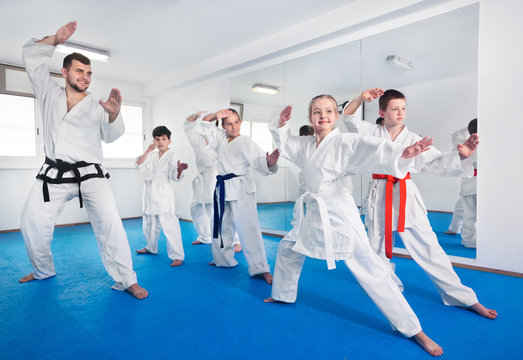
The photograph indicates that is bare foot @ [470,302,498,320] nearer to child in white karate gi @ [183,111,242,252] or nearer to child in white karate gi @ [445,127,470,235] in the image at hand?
child in white karate gi @ [445,127,470,235]

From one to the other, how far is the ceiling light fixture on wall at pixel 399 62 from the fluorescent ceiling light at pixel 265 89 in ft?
5.46

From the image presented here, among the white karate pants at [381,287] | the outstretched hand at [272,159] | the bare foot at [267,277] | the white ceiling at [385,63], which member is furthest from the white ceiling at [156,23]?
the white karate pants at [381,287]

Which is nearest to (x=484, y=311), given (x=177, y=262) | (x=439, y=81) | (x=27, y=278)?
(x=439, y=81)

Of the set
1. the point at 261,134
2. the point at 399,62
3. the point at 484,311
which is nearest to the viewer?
the point at 484,311

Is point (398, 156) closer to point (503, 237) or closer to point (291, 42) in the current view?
point (503, 237)

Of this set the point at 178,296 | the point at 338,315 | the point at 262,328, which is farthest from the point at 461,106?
the point at 178,296

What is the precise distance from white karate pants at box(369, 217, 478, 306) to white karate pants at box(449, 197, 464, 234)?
129 cm

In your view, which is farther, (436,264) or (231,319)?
(436,264)

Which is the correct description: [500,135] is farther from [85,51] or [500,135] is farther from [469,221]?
[85,51]

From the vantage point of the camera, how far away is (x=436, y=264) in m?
2.12

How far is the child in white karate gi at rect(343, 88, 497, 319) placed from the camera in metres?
2.00

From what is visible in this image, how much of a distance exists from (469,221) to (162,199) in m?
3.05

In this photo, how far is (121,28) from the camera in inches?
169

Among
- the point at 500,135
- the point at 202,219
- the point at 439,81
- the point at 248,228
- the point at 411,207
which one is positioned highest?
the point at 439,81
